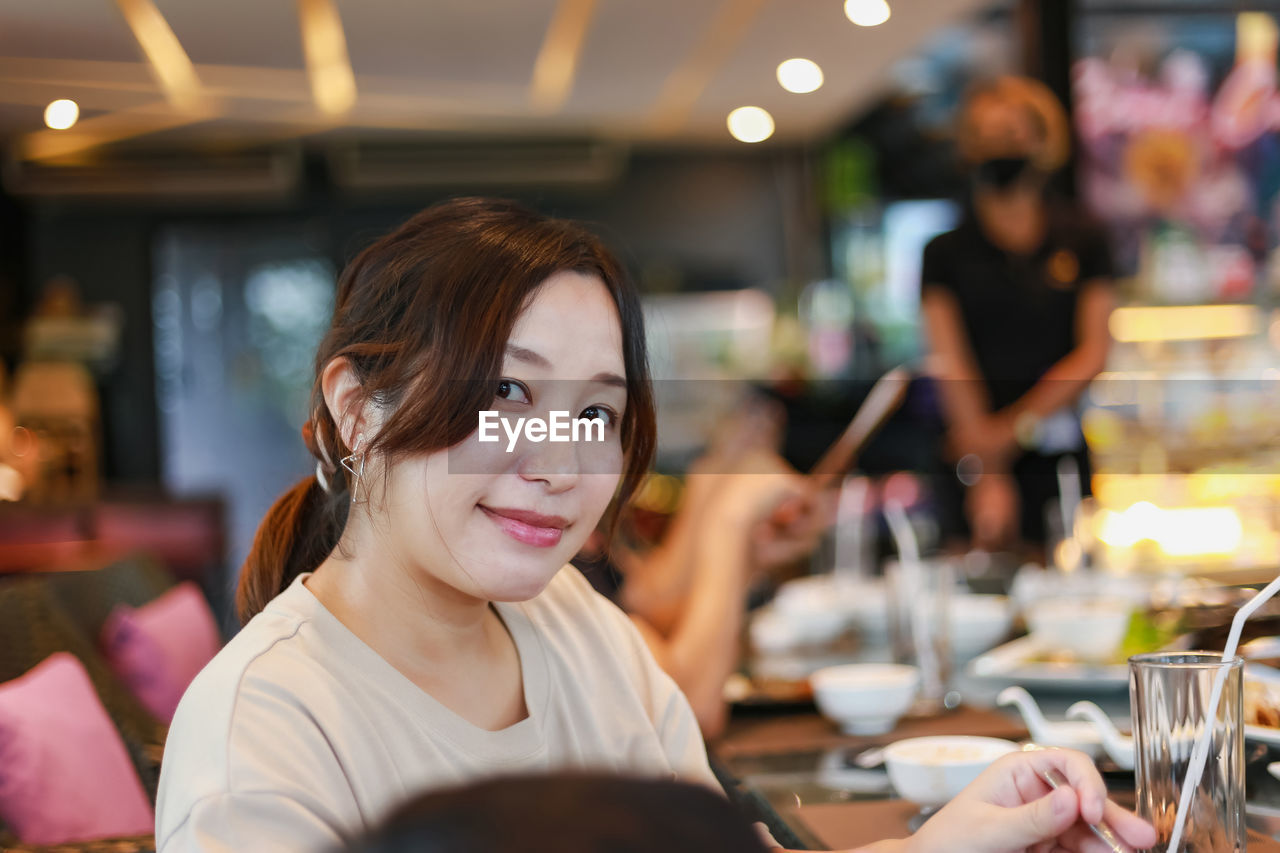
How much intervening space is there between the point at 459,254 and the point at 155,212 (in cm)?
706

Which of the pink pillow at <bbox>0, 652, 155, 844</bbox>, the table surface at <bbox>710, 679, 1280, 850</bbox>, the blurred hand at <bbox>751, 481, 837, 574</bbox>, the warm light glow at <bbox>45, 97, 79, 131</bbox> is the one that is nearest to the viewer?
the table surface at <bbox>710, 679, 1280, 850</bbox>

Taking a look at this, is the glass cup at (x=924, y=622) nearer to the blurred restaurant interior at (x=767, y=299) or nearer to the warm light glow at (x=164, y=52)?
the blurred restaurant interior at (x=767, y=299)

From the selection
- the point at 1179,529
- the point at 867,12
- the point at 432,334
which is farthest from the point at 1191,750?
the point at 867,12

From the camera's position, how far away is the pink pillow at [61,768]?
56.7 inches

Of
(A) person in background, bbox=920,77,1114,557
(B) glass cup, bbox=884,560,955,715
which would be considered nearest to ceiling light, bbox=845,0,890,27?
(A) person in background, bbox=920,77,1114,557

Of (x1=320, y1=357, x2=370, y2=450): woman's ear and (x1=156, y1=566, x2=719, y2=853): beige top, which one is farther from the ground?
(x1=320, y1=357, x2=370, y2=450): woman's ear

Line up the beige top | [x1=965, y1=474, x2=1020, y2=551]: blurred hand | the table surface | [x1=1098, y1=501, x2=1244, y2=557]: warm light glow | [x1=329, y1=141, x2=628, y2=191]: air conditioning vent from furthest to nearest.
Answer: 1. [x1=329, y1=141, x2=628, y2=191]: air conditioning vent
2. [x1=1098, y1=501, x2=1244, y2=557]: warm light glow
3. [x1=965, y1=474, x2=1020, y2=551]: blurred hand
4. the table surface
5. the beige top

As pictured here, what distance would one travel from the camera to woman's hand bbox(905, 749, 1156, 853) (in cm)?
87

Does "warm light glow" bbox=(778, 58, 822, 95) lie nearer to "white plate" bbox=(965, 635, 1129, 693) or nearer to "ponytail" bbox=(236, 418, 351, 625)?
"white plate" bbox=(965, 635, 1129, 693)

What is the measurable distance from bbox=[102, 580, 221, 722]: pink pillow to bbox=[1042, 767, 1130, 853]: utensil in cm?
159

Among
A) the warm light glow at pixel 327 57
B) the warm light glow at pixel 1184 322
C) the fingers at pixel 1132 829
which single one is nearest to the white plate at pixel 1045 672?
the fingers at pixel 1132 829

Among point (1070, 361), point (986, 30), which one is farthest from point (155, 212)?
point (1070, 361)

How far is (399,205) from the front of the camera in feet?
24.8

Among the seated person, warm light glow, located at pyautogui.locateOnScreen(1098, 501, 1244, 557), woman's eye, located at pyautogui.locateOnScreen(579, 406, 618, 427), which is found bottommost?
warm light glow, located at pyautogui.locateOnScreen(1098, 501, 1244, 557)
